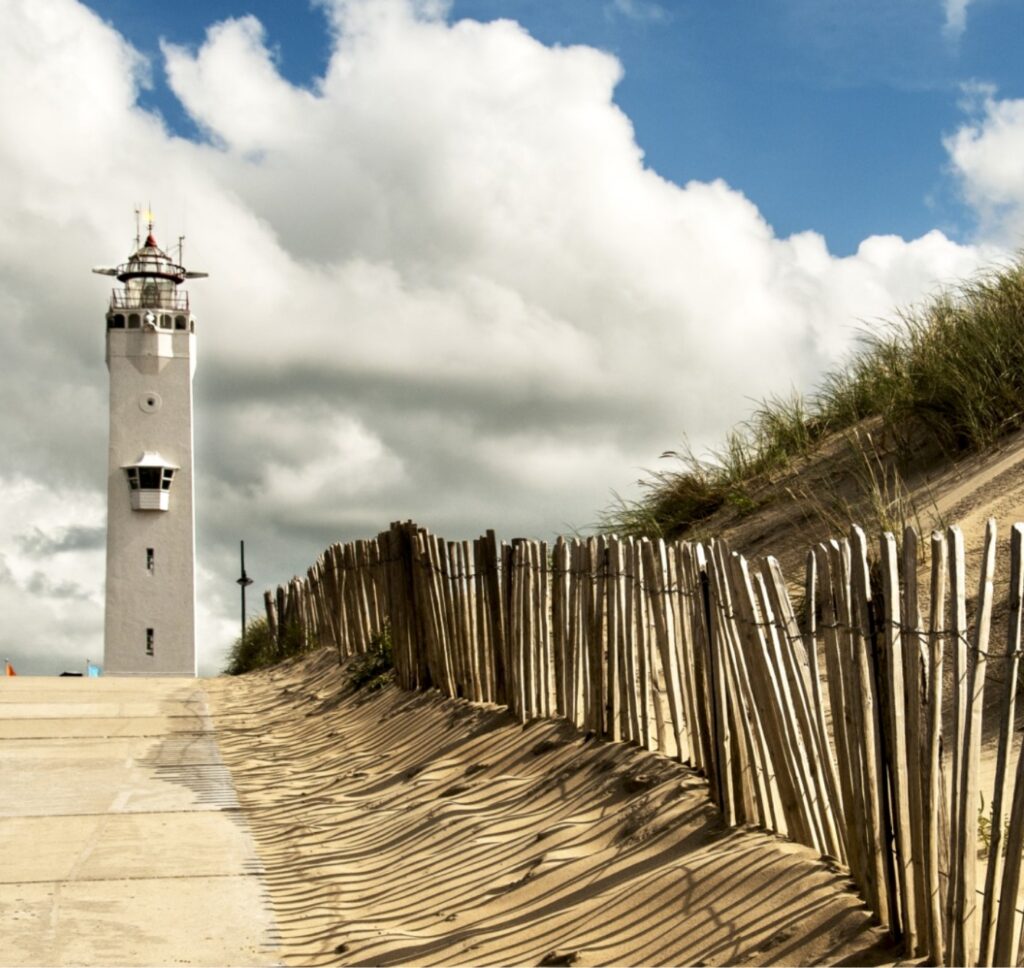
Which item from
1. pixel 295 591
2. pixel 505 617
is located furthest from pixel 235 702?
pixel 505 617

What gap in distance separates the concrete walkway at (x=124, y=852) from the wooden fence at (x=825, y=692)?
199 centimetres

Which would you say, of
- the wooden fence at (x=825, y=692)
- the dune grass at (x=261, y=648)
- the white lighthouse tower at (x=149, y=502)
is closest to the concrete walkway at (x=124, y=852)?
the wooden fence at (x=825, y=692)

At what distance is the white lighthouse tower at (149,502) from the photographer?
3189 cm

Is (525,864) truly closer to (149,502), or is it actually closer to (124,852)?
(124,852)

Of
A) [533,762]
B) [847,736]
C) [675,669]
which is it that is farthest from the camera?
[533,762]

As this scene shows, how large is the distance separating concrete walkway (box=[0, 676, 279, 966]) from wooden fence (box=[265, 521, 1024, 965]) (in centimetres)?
199

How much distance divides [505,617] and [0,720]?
635cm

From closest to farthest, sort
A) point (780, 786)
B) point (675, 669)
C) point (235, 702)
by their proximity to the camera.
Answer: point (780, 786) → point (675, 669) → point (235, 702)

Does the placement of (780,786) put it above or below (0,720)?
below

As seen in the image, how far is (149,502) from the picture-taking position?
1262 inches

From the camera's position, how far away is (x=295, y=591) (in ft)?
61.9

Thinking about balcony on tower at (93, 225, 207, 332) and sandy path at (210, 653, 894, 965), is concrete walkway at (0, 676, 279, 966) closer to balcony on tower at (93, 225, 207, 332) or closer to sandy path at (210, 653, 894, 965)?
sandy path at (210, 653, 894, 965)

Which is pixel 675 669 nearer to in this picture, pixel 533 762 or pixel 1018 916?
pixel 533 762

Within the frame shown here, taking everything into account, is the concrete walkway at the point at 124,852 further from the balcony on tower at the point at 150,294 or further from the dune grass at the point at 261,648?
the balcony on tower at the point at 150,294
